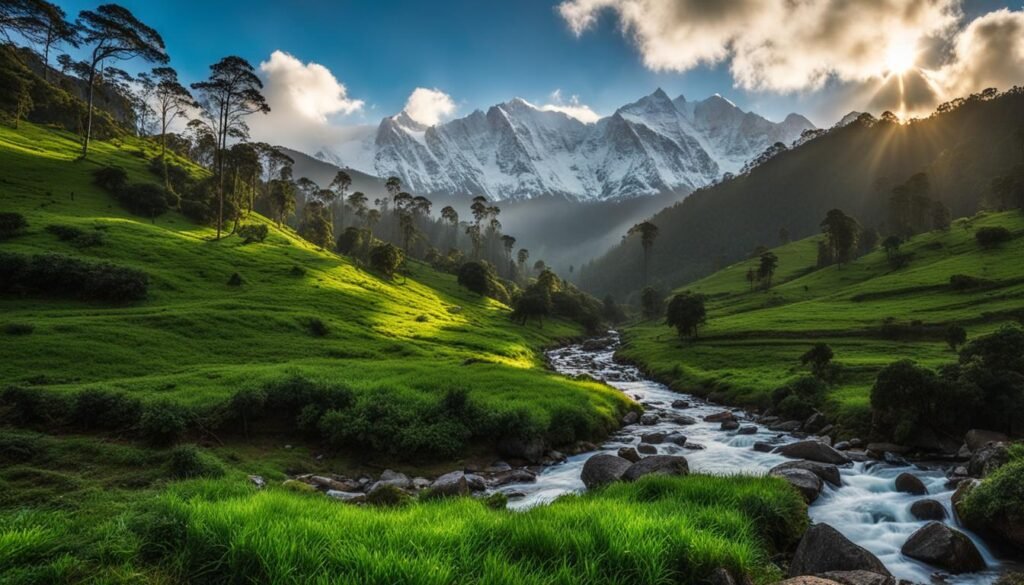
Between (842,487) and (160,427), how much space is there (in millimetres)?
28688

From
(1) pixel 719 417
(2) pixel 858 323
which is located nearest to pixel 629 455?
(1) pixel 719 417

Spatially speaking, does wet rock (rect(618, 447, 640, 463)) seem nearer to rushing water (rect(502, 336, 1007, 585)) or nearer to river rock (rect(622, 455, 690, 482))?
rushing water (rect(502, 336, 1007, 585))

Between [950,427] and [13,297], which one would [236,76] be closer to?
[13,297]

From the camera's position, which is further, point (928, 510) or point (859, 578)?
point (928, 510)

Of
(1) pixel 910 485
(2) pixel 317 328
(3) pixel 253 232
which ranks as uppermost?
(3) pixel 253 232

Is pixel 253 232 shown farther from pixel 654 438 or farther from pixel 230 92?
pixel 654 438

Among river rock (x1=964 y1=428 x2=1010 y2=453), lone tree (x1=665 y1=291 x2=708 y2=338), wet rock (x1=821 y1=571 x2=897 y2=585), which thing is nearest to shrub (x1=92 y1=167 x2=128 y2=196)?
lone tree (x1=665 y1=291 x2=708 y2=338)

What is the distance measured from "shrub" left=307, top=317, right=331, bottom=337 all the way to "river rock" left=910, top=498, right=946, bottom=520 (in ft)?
156

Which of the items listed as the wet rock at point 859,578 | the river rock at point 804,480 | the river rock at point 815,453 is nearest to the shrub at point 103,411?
the wet rock at point 859,578

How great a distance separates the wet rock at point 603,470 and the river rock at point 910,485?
11.4 metres

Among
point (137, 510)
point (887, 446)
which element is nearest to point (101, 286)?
point (137, 510)

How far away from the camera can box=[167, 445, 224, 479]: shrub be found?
15.8m

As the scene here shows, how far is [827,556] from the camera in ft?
35.5

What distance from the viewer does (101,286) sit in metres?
44.4
